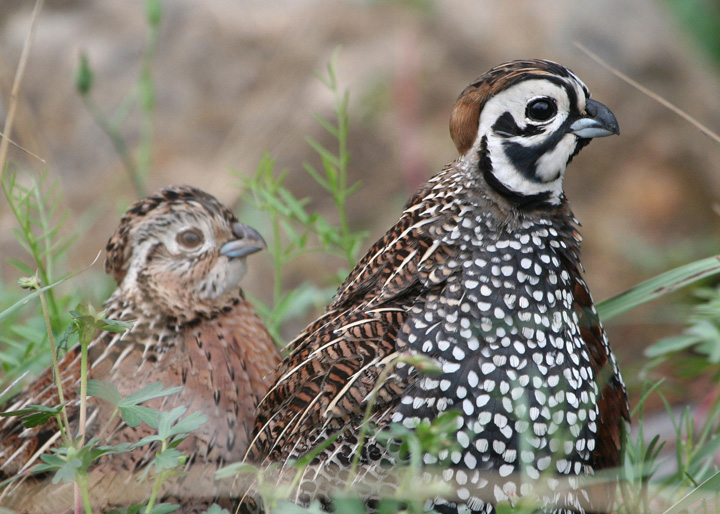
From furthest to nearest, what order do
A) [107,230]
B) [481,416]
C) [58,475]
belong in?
[107,230]
[481,416]
[58,475]

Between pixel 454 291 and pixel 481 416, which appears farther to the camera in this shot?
pixel 454 291

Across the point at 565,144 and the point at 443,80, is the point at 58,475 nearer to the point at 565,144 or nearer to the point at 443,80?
the point at 565,144

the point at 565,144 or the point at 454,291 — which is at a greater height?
the point at 565,144

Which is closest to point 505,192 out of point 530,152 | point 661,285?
point 530,152

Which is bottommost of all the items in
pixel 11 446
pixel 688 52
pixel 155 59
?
pixel 11 446

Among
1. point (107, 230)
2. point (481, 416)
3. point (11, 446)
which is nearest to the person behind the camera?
point (481, 416)

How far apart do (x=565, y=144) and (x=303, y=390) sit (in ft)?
3.42

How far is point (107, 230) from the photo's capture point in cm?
539

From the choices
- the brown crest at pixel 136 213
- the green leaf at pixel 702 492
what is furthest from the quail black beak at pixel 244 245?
the green leaf at pixel 702 492

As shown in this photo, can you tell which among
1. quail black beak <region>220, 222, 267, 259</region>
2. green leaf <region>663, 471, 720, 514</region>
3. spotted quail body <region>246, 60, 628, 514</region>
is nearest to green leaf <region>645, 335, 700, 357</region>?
spotted quail body <region>246, 60, 628, 514</region>

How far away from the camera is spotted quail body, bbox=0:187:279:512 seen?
268 cm

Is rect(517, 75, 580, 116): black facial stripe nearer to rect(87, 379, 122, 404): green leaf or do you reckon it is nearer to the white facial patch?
the white facial patch

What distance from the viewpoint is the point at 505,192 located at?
245 cm

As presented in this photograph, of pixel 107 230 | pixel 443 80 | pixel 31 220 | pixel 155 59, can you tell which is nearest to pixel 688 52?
pixel 443 80
